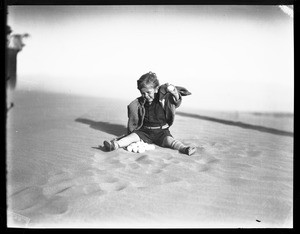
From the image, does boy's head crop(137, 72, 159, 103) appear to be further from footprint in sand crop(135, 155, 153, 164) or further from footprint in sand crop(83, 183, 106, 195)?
footprint in sand crop(83, 183, 106, 195)

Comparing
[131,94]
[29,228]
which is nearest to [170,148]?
[131,94]

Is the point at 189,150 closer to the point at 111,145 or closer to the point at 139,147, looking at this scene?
the point at 139,147

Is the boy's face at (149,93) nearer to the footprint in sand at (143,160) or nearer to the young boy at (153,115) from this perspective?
the young boy at (153,115)

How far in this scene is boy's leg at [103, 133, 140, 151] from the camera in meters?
3.88

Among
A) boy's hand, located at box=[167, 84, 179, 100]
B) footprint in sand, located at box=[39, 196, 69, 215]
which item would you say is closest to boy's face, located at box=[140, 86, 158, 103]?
boy's hand, located at box=[167, 84, 179, 100]

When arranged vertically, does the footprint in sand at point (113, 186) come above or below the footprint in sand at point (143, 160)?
below

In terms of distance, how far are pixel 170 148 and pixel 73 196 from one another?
1187 millimetres

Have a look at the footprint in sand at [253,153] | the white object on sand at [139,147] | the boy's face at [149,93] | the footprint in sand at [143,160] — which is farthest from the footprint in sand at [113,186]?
the footprint in sand at [253,153]

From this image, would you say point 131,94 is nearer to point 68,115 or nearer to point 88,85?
point 88,85

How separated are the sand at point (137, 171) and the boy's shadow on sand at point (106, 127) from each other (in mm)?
12

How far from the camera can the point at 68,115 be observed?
13.5ft

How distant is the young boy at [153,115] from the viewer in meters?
3.87

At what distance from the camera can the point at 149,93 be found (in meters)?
3.87
